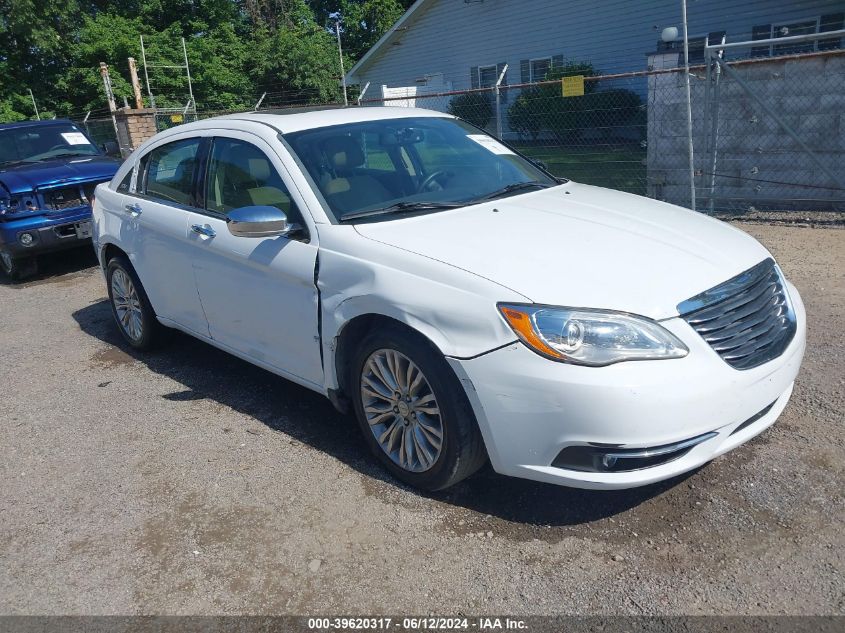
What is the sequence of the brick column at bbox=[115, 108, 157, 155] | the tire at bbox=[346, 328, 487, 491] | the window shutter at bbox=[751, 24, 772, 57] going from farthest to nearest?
the window shutter at bbox=[751, 24, 772, 57]
the brick column at bbox=[115, 108, 157, 155]
the tire at bbox=[346, 328, 487, 491]

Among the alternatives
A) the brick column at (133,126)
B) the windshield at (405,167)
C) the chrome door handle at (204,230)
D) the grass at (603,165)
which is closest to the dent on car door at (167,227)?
the chrome door handle at (204,230)

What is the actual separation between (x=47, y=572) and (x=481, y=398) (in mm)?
1975

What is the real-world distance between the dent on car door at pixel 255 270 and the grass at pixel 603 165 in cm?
776

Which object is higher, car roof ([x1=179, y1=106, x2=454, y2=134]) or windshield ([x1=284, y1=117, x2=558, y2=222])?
car roof ([x1=179, y1=106, x2=454, y2=134])

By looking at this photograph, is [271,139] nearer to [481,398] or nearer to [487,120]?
[481,398]

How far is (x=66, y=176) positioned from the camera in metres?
8.54

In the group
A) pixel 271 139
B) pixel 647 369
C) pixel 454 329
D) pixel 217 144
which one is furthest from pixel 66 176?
pixel 647 369

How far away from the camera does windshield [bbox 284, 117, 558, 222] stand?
3818mm

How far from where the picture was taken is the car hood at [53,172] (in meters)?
8.29

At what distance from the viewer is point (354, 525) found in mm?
3242

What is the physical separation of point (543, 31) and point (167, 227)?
1817 cm

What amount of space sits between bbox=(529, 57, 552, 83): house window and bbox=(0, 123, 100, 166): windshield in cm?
1384

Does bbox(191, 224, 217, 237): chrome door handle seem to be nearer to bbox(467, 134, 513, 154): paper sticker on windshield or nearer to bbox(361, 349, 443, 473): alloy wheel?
bbox(361, 349, 443, 473): alloy wheel

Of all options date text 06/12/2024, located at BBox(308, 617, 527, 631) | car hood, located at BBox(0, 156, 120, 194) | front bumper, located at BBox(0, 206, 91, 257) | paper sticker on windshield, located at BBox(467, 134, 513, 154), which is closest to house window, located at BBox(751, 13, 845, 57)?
paper sticker on windshield, located at BBox(467, 134, 513, 154)
